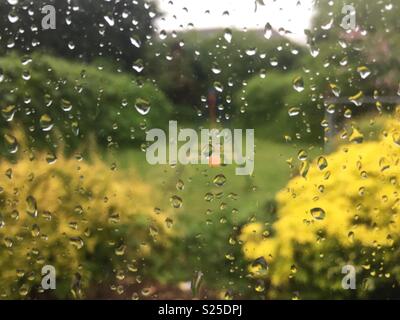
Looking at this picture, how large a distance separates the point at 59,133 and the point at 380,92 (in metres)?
1.11

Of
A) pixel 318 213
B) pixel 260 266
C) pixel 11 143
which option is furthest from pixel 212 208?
pixel 11 143

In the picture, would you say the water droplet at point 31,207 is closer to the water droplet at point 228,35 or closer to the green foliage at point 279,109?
the green foliage at point 279,109

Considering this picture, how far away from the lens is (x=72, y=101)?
176 centimetres

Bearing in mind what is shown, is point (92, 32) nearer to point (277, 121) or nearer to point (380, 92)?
point (277, 121)

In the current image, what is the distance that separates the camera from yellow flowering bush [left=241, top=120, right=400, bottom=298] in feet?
5.81

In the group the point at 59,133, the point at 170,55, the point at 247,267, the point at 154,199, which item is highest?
the point at 170,55

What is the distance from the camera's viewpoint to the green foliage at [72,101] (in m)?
1.75

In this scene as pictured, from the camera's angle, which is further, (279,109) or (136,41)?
(279,109)

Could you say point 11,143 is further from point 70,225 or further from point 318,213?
point 318,213

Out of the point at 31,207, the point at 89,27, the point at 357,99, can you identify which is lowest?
the point at 31,207

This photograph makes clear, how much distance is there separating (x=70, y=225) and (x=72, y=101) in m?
0.41

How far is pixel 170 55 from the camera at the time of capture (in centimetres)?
181

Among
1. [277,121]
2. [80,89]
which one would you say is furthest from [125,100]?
[277,121]

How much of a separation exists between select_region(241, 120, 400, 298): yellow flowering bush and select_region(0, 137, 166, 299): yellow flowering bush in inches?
15.3
